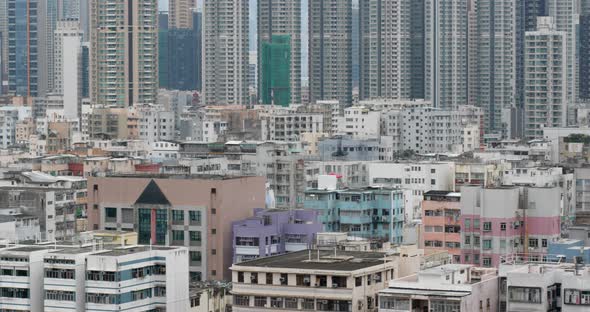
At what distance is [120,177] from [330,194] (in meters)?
8.57

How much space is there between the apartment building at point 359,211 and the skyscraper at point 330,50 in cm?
10518

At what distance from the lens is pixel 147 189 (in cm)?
6222

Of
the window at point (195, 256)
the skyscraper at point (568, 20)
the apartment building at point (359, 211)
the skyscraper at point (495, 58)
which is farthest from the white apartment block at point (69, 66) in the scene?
the window at point (195, 256)

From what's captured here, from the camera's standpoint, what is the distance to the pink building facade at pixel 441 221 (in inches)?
2512

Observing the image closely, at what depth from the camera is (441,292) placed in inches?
1748

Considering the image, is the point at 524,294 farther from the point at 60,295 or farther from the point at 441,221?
the point at 441,221

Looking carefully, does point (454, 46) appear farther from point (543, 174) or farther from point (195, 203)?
point (195, 203)

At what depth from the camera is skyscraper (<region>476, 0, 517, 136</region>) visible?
17550cm

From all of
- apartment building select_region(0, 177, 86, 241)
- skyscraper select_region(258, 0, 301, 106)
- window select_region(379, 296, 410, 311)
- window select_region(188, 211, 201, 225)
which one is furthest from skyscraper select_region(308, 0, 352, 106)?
window select_region(379, 296, 410, 311)

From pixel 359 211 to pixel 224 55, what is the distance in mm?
111821

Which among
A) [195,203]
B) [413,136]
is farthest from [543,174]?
[413,136]

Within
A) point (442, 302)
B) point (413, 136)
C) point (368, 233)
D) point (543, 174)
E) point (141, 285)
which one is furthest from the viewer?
point (413, 136)

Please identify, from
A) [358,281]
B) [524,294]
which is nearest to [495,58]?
[358,281]

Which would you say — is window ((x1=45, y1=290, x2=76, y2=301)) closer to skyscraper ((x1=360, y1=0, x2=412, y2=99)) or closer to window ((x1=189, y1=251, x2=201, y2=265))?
window ((x1=189, y1=251, x2=201, y2=265))
